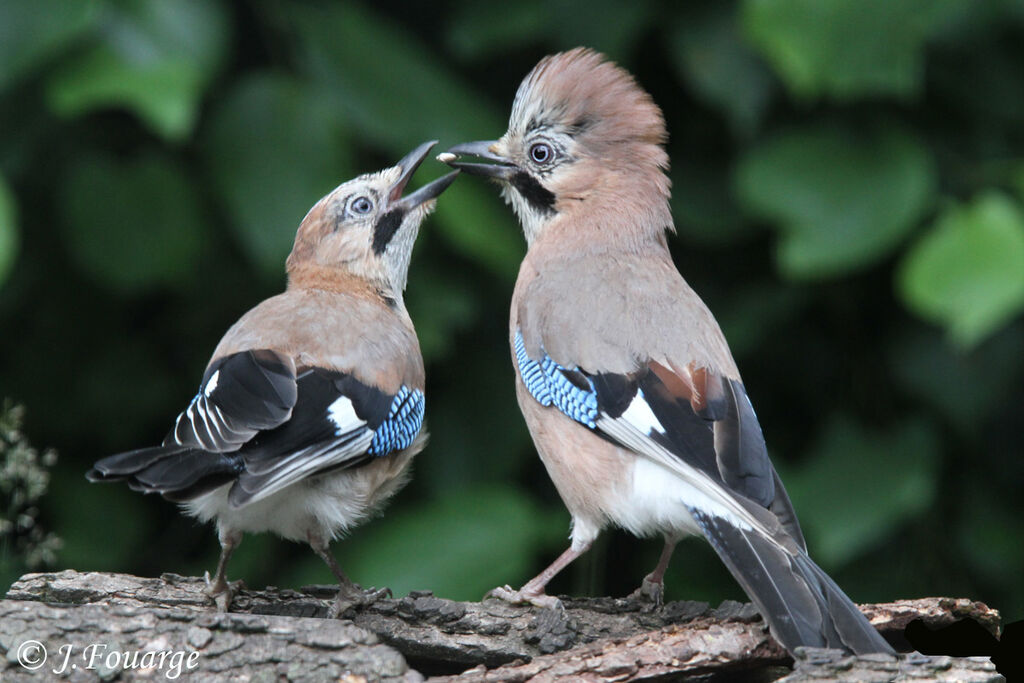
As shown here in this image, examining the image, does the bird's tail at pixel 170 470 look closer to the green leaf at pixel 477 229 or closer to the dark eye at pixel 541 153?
the dark eye at pixel 541 153

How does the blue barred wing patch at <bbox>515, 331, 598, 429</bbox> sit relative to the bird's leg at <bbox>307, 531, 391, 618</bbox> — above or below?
above

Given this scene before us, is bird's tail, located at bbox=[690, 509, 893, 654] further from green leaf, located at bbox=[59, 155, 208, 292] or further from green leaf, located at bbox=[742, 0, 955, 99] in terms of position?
green leaf, located at bbox=[59, 155, 208, 292]

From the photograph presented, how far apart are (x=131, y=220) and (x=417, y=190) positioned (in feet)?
2.61

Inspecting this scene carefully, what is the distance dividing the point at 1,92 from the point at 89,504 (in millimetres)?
1164

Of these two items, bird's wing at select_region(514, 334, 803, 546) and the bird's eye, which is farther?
the bird's eye

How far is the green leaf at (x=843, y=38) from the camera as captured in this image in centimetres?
331

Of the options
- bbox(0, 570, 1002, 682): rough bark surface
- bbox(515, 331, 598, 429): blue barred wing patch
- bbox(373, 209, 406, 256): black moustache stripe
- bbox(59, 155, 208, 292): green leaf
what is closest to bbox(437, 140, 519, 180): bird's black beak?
bbox(373, 209, 406, 256): black moustache stripe

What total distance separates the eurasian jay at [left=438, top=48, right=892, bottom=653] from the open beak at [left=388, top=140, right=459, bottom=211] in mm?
139

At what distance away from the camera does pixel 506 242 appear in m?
3.65

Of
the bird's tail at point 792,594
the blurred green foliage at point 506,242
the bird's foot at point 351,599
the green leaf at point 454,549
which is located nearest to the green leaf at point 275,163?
the blurred green foliage at point 506,242

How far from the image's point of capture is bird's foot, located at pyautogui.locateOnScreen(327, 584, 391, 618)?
245 cm

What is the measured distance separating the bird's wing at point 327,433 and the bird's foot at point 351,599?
237 mm

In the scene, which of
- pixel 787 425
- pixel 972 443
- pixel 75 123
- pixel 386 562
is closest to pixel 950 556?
pixel 972 443

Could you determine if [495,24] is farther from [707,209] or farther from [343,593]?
[343,593]
